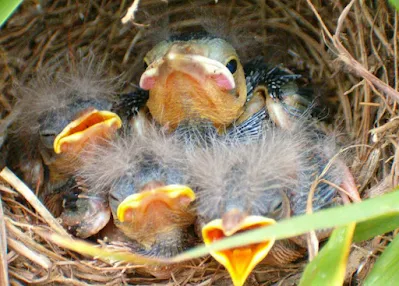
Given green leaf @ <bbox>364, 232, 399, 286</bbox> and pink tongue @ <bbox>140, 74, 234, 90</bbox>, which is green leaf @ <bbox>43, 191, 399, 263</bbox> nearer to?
green leaf @ <bbox>364, 232, 399, 286</bbox>

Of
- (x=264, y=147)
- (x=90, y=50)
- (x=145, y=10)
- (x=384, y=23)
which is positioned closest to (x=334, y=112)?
(x=384, y=23)

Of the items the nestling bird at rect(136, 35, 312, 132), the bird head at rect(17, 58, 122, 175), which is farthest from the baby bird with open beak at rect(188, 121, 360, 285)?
the bird head at rect(17, 58, 122, 175)

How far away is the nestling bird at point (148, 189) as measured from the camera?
1284mm

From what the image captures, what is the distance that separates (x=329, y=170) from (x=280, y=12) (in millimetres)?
631

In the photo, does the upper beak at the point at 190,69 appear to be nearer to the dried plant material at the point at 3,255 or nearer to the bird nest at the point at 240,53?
the bird nest at the point at 240,53

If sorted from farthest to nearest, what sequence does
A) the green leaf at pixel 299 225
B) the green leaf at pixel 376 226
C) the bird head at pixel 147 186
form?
Answer: the bird head at pixel 147 186 → the green leaf at pixel 376 226 → the green leaf at pixel 299 225

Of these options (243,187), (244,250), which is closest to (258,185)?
(243,187)

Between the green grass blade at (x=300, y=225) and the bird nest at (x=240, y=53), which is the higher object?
the green grass blade at (x=300, y=225)

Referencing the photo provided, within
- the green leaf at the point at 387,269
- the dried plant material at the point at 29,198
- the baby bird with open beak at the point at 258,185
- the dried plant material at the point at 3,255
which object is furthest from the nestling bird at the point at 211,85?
the green leaf at the point at 387,269

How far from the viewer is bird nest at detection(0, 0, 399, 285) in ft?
4.41

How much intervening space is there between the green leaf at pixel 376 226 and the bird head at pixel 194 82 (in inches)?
21.1

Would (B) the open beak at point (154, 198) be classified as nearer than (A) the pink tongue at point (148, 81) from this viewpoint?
Yes

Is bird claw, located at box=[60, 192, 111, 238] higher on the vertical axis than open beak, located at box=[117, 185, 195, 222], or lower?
lower

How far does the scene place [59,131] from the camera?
152 cm
